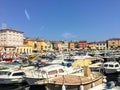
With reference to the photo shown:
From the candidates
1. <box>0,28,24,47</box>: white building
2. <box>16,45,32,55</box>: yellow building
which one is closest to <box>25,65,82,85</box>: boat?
<box>16,45,32,55</box>: yellow building

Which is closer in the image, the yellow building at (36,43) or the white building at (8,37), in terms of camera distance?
the white building at (8,37)

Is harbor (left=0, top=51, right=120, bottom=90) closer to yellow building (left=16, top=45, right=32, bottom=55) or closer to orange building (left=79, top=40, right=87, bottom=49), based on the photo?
yellow building (left=16, top=45, right=32, bottom=55)

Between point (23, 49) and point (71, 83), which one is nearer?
point (71, 83)

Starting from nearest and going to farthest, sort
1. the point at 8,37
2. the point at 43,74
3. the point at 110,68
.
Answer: the point at 43,74 < the point at 110,68 < the point at 8,37

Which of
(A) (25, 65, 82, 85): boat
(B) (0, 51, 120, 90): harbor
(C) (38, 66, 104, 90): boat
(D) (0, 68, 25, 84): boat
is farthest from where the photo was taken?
(D) (0, 68, 25, 84): boat

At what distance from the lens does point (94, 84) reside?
67.6 feet

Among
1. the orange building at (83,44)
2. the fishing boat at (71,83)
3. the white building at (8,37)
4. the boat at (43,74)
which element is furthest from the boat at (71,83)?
the orange building at (83,44)

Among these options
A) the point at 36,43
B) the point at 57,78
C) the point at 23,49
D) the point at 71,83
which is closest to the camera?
the point at 71,83

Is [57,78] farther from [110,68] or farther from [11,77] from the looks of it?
[110,68]

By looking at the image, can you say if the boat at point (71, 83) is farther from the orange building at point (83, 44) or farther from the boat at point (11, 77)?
the orange building at point (83, 44)

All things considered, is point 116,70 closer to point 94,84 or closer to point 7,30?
point 94,84

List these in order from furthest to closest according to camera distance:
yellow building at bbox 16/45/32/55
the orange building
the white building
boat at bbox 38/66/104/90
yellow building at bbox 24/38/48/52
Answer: the orange building → yellow building at bbox 24/38/48/52 → the white building → yellow building at bbox 16/45/32/55 → boat at bbox 38/66/104/90

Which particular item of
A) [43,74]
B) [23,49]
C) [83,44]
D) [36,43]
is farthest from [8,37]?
[43,74]

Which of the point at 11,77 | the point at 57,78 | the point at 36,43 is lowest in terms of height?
the point at 11,77
